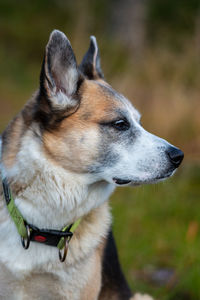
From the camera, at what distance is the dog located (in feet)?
8.82

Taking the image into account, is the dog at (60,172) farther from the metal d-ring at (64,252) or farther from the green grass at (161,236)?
the green grass at (161,236)

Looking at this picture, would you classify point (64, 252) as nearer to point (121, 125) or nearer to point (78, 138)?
point (78, 138)

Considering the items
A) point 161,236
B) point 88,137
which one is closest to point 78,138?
point 88,137

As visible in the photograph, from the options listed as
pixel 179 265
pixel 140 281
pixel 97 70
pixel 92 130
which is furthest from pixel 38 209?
pixel 179 265

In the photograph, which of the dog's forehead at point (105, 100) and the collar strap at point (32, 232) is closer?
the collar strap at point (32, 232)

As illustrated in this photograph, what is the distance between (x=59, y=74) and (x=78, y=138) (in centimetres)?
45

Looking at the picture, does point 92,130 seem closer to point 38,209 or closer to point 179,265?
point 38,209

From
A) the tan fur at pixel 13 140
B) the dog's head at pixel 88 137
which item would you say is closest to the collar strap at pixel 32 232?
the tan fur at pixel 13 140

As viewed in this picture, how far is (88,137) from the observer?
2738mm

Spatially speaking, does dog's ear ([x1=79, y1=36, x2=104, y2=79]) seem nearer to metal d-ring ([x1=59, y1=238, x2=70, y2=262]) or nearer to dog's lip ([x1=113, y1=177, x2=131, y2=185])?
dog's lip ([x1=113, y1=177, x2=131, y2=185])

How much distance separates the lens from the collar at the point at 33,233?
107 inches

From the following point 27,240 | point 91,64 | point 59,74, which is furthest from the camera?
point 91,64

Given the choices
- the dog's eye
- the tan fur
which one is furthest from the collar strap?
the dog's eye

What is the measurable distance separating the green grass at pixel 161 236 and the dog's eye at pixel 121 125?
1.69 meters
